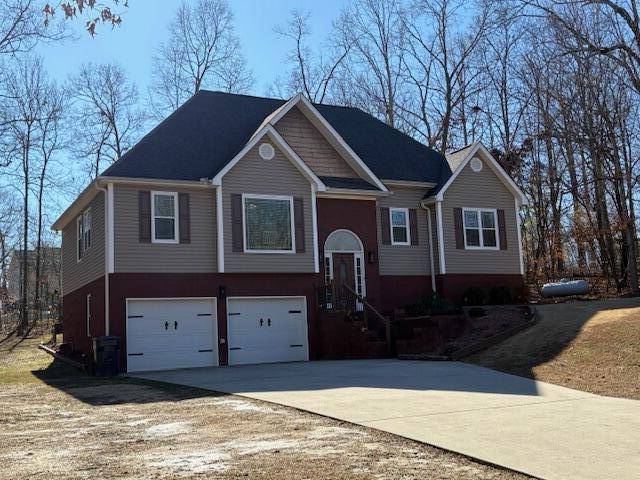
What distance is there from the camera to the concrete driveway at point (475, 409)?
21.7ft

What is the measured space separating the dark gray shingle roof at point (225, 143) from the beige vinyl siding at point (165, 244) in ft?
1.96

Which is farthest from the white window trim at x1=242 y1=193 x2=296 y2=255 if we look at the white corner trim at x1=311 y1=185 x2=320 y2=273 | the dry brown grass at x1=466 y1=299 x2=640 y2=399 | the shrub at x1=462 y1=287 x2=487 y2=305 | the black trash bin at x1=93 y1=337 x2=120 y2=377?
the dry brown grass at x1=466 y1=299 x2=640 y2=399

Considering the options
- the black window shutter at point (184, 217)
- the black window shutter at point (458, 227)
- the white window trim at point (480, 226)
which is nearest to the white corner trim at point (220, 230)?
the black window shutter at point (184, 217)

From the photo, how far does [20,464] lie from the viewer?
22.0 feet

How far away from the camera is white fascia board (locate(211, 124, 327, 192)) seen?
19906 millimetres

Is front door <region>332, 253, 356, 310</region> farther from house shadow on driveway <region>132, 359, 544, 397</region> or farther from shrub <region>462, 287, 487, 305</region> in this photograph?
house shadow on driveway <region>132, 359, 544, 397</region>

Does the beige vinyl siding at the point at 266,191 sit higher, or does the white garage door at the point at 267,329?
the beige vinyl siding at the point at 266,191

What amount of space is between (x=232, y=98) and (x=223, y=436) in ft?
58.8

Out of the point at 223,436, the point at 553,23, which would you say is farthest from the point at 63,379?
the point at 553,23

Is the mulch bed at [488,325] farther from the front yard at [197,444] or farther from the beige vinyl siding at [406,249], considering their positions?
the front yard at [197,444]

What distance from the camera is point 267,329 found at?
68.2 feet

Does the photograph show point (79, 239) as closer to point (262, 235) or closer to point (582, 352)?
point (262, 235)

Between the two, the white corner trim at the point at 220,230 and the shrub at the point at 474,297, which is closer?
the white corner trim at the point at 220,230

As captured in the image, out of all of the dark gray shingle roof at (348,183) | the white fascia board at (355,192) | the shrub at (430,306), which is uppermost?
the dark gray shingle roof at (348,183)
